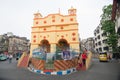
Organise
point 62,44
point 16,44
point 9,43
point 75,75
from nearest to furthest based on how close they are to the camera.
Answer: point 75,75 < point 62,44 < point 9,43 < point 16,44

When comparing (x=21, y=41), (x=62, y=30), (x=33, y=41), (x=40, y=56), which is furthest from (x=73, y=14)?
(x=21, y=41)

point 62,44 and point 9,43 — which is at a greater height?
point 9,43

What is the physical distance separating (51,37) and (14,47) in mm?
43303

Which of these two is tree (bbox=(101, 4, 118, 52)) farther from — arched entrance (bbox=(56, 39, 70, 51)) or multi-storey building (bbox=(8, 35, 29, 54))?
multi-storey building (bbox=(8, 35, 29, 54))

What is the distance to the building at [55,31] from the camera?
33.7 meters

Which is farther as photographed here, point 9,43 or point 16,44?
point 16,44

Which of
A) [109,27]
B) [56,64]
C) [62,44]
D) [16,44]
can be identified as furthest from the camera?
[16,44]

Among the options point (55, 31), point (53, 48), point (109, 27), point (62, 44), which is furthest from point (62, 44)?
point (109, 27)

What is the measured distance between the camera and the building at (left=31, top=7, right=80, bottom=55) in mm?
33656

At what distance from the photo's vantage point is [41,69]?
16.3m

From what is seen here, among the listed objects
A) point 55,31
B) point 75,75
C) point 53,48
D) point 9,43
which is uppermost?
point 55,31

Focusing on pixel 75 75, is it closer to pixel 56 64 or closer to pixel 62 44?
pixel 56 64

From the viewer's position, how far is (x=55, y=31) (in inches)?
1356

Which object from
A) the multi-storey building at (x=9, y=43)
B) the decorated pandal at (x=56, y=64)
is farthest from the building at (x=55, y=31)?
the multi-storey building at (x=9, y=43)
